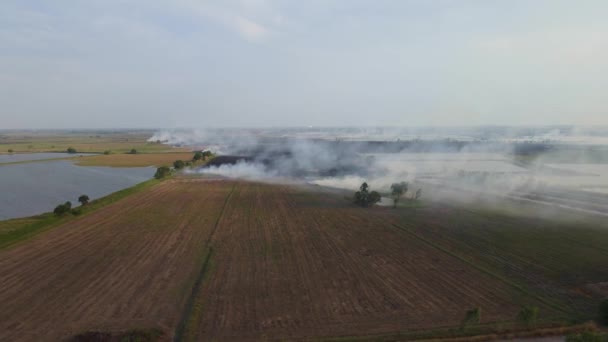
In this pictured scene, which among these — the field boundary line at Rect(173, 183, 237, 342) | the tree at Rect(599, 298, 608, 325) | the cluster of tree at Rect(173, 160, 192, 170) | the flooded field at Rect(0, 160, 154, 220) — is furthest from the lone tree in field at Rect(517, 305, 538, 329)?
the cluster of tree at Rect(173, 160, 192, 170)

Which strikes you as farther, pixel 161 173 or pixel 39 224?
pixel 161 173

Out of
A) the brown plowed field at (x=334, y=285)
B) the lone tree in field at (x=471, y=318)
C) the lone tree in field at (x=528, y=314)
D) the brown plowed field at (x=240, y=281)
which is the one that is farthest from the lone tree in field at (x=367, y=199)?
the lone tree in field at (x=528, y=314)

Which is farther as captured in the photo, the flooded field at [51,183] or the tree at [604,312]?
the flooded field at [51,183]

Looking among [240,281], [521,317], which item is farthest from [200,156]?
[521,317]

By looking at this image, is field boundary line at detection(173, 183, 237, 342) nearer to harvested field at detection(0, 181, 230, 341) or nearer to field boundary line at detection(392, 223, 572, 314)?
harvested field at detection(0, 181, 230, 341)

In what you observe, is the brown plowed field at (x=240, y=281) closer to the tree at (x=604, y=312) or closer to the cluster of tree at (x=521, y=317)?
the cluster of tree at (x=521, y=317)

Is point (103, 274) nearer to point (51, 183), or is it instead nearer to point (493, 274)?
point (493, 274)

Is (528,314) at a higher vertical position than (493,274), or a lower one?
higher
